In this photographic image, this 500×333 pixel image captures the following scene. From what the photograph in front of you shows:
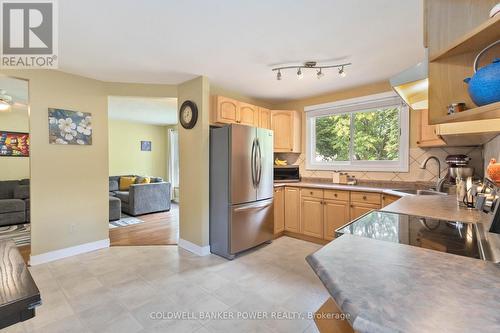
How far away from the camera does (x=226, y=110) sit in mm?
3381

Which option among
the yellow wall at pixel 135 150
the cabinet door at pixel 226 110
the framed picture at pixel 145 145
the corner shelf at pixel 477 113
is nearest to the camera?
the corner shelf at pixel 477 113

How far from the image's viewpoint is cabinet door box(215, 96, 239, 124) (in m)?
3.27

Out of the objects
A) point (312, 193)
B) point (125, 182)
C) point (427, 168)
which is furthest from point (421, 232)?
point (125, 182)

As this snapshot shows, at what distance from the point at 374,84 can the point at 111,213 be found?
16.9ft

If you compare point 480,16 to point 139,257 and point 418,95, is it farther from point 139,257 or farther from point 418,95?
point 139,257

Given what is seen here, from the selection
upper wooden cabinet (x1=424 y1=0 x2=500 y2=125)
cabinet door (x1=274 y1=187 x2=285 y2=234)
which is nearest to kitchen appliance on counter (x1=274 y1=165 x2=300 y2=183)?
cabinet door (x1=274 y1=187 x2=285 y2=234)

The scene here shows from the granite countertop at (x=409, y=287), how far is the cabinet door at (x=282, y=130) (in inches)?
126

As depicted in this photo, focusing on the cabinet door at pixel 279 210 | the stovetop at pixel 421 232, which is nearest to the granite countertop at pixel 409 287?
the stovetop at pixel 421 232

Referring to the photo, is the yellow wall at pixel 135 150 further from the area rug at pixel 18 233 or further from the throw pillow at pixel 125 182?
the area rug at pixel 18 233

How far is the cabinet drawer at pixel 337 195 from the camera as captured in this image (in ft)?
10.4

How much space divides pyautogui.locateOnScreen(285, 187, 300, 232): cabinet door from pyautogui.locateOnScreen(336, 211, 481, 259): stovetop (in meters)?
2.15

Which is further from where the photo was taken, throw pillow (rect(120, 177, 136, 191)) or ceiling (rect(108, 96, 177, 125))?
throw pillow (rect(120, 177, 136, 191))

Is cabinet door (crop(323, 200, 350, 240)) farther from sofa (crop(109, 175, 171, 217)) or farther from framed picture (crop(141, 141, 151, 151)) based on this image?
framed picture (crop(141, 141, 151, 151))

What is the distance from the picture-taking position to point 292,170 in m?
4.21
